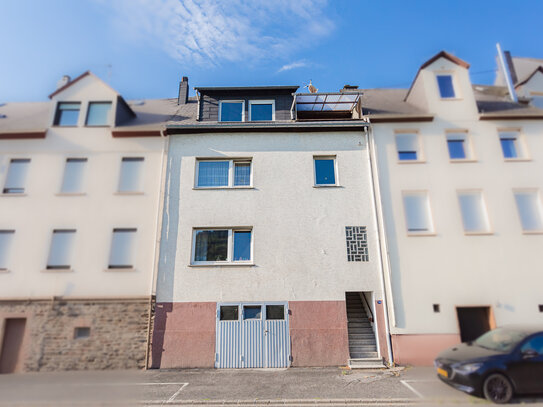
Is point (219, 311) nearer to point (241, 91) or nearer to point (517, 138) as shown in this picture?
point (241, 91)

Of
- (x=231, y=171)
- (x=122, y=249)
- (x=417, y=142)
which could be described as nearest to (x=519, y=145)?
(x=417, y=142)

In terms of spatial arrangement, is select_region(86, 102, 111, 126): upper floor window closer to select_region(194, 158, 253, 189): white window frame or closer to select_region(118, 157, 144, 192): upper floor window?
select_region(118, 157, 144, 192): upper floor window

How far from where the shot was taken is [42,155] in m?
9.52

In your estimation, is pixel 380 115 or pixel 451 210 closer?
pixel 451 210

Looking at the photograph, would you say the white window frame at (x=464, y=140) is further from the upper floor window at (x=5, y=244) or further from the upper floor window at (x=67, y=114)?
the upper floor window at (x=5, y=244)

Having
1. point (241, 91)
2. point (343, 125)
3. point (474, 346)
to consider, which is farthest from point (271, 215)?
point (474, 346)

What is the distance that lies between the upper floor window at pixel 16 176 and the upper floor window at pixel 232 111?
7.16 metres

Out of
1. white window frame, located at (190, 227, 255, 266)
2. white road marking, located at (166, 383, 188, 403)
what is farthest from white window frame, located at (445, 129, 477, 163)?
white road marking, located at (166, 383, 188, 403)

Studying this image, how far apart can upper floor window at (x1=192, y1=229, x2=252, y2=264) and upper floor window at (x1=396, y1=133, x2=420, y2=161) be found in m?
6.79

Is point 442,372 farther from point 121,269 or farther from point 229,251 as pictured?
point 121,269

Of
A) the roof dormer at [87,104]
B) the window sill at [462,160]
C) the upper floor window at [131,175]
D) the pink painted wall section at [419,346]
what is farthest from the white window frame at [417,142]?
the roof dormer at [87,104]

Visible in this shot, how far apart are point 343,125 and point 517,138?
686 centimetres

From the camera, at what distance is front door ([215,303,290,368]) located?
975 centimetres

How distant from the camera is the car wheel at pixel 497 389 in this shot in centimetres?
553
